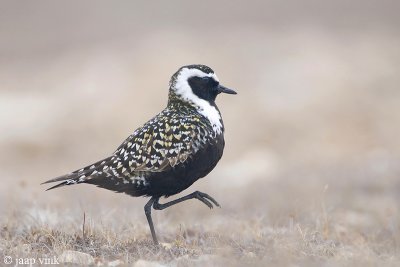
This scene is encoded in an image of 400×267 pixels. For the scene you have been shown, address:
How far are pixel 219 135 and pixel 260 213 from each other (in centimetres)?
307

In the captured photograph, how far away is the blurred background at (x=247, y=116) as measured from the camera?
473 inches

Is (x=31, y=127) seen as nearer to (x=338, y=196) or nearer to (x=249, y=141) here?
(x=249, y=141)

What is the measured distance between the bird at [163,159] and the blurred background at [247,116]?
3.59 ft

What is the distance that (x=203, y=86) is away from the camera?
28.8ft

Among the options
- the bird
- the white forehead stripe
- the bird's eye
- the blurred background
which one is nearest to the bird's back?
the bird

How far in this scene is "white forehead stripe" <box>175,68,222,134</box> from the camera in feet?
28.1

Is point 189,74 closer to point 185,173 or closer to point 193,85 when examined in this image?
point 193,85

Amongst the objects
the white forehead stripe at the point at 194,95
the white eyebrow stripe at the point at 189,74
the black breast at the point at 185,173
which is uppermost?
the white eyebrow stripe at the point at 189,74

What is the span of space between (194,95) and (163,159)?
899 mm

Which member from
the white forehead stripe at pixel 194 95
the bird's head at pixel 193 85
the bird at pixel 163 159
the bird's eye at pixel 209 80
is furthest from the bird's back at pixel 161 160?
the bird's eye at pixel 209 80

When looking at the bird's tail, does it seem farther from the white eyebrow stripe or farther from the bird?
the white eyebrow stripe

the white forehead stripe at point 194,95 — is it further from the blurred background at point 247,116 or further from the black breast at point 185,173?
the blurred background at point 247,116

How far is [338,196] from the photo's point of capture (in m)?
13.7

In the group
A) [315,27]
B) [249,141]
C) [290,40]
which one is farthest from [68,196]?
[315,27]
